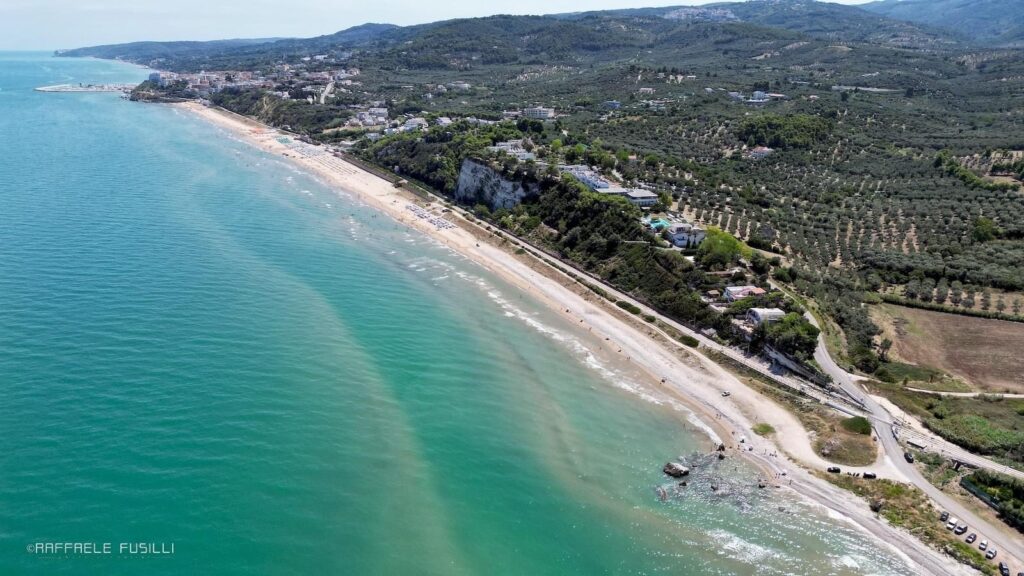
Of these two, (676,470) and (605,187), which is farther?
(605,187)

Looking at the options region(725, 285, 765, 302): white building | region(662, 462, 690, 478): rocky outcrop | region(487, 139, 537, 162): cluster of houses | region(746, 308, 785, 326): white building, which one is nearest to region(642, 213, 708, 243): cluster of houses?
region(725, 285, 765, 302): white building

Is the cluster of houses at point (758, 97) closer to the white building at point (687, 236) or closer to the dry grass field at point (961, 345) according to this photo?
the white building at point (687, 236)

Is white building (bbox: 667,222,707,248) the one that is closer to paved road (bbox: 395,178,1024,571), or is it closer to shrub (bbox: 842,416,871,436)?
paved road (bbox: 395,178,1024,571)

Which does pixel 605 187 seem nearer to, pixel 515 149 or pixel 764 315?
pixel 515 149

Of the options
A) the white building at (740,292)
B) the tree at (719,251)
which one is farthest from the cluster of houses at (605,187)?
the white building at (740,292)

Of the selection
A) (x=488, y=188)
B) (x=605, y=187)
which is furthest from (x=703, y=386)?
(x=488, y=188)

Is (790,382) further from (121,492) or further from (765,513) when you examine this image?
(121,492)
